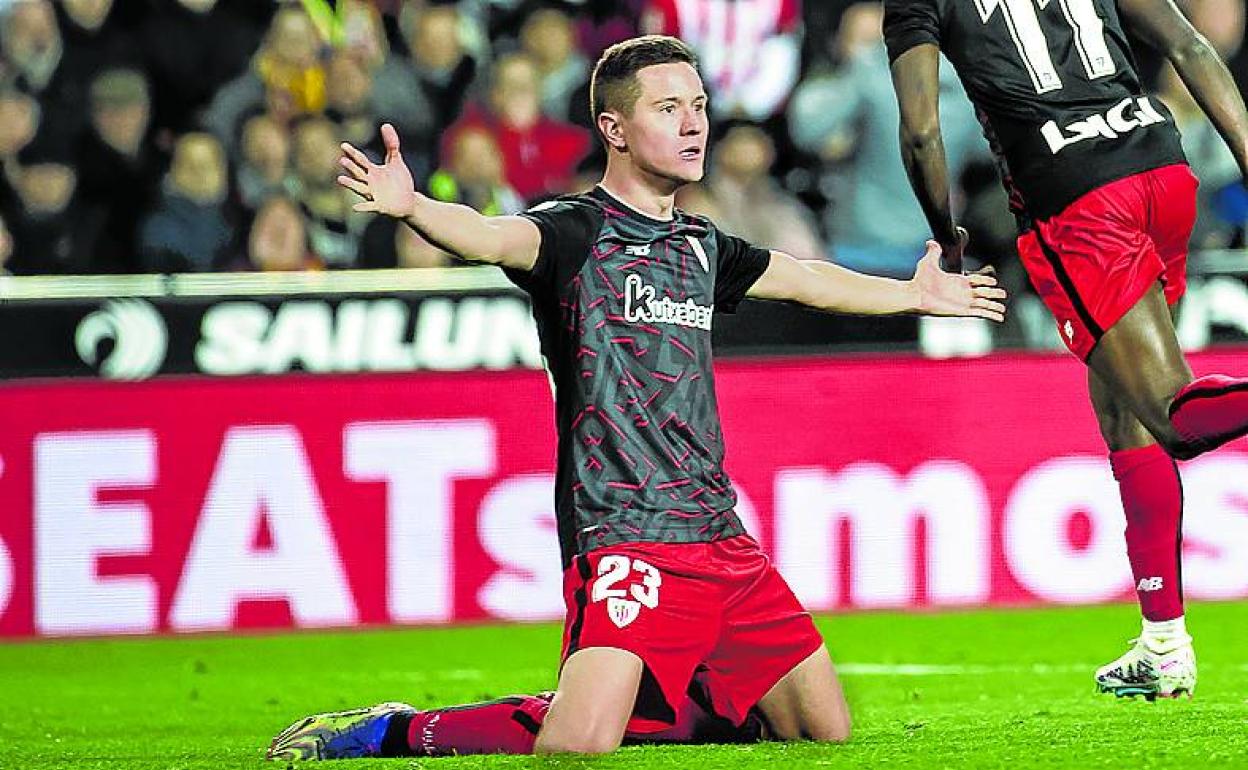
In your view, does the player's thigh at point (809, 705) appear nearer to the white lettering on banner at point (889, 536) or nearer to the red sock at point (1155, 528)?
the red sock at point (1155, 528)

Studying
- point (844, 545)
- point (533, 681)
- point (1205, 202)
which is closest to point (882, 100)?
point (1205, 202)

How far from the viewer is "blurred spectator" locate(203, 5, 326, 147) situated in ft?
31.4

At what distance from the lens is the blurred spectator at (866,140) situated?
30.8ft

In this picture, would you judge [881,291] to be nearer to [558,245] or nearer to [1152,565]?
[558,245]

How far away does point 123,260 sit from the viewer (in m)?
9.27

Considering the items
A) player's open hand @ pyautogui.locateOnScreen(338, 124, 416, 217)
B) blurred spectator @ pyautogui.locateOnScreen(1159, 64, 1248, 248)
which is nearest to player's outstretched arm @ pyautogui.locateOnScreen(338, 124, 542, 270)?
player's open hand @ pyautogui.locateOnScreen(338, 124, 416, 217)

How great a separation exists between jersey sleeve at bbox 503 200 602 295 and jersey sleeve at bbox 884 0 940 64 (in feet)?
3.55

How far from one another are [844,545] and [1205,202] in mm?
2389

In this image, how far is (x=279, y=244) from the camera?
30.5 feet

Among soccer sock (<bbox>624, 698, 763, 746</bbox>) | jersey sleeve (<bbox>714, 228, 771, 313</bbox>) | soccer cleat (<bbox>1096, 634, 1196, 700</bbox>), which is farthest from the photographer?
soccer cleat (<bbox>1096, 634, 1196, 700</bbox>)

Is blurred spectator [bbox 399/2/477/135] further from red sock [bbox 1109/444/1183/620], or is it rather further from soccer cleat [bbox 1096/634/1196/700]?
soccer cleat [bbox 1096/634/1196/700]

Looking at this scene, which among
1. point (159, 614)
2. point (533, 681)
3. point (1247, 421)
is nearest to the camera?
point (1247, 421)

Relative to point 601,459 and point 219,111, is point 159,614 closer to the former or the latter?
point 219,111

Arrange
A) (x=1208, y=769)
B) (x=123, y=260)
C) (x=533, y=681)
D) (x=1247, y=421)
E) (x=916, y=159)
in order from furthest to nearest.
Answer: (x=123, y=260) < (x=533, y=681) < (x=916, y=159) < (x=1247, y=421) < (x=1208, y=769)
